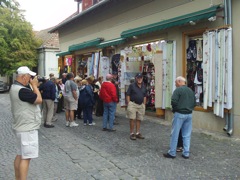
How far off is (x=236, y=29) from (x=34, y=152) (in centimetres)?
602

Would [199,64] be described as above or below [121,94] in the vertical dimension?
above

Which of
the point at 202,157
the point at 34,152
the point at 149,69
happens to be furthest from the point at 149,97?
the point at 34,152

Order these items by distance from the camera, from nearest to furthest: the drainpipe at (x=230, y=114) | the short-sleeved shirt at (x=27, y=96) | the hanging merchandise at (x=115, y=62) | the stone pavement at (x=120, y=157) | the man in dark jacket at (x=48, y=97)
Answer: the short-sleeved shirt at (x=27, y=96) < the stone pavement at (x=120, y=157) < the drainpipe at (x=230, y=114) < the man in dark jacket at (x=48, y=97) < the hanging merchandise at (x=115, y=62)

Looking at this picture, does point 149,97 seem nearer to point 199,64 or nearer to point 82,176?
point 199,64

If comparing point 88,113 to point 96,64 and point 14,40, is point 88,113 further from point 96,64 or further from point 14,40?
point 14,40

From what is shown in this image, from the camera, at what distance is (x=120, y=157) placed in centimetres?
624

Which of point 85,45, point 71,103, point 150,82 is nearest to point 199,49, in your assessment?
point 150,82

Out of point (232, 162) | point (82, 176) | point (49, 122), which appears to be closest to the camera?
point (82, 176)

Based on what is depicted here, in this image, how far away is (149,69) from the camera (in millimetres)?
11672

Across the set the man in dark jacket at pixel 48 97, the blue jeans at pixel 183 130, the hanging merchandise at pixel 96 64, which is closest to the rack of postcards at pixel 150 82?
the hanging merchandise at pixel 96 64

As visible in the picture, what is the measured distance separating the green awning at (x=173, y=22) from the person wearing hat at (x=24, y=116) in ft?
18.5

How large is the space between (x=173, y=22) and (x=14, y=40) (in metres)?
20.4

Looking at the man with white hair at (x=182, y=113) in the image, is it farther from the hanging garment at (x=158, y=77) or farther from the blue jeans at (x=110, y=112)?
the hanging garment at (x=158, y=77)

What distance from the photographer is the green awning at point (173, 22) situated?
8172 millimetres
